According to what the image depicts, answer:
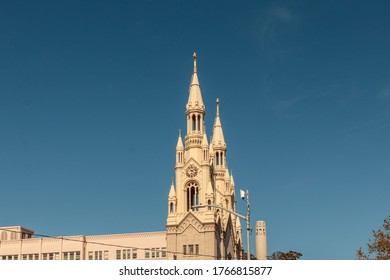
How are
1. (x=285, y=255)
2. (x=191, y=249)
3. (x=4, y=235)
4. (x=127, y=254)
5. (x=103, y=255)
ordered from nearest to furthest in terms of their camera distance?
1. (x=191, y=249)
2. (x=127, y=254)
3. (x=103, y=255)
4. (x=4, y=235)
5. (x=285, y=255)

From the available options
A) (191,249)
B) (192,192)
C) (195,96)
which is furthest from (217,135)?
(191,249)

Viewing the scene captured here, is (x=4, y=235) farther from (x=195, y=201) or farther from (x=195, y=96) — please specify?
(x=195, y=96)

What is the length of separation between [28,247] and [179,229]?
82.8ft

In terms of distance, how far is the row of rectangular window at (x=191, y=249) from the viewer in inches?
3071

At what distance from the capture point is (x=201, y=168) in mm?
82062

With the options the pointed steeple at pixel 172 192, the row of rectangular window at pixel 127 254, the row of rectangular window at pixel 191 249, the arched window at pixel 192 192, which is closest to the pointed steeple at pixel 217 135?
the arched window at pixel 192 192

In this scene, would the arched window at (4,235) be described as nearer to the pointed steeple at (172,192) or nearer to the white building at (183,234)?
the white building at (183,234)

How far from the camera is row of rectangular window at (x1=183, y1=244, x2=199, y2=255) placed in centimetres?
7800

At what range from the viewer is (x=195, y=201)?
82.3 meters

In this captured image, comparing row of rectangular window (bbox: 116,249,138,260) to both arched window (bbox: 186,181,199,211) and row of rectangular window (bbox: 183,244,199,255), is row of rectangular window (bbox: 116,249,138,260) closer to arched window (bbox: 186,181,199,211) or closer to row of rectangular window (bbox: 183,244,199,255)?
row of rectangular window (bbox: 183,244,199,255)

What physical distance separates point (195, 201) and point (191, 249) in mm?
7064
